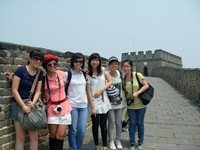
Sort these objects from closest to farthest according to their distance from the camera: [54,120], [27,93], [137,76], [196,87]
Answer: [27,93] → [54,120] → [137,76] → [196,87]

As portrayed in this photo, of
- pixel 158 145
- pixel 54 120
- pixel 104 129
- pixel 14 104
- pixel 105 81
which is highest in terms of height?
pixel 105 81

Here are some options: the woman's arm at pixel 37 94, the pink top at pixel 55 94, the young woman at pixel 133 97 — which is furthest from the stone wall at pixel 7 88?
the young woman at pixel 133 97

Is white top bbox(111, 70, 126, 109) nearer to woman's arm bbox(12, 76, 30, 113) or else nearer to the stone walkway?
the stone walkway

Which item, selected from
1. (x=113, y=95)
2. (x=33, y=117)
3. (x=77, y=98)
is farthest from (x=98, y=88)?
(x=33, y=117)

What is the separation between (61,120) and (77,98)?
1.53 ft

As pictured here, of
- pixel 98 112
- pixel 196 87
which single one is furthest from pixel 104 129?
pixel 196 87

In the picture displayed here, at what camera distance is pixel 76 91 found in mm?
4137

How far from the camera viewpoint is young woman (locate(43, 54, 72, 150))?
12.6ft

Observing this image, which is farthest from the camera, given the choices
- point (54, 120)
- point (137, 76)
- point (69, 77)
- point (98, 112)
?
point (137, 76)

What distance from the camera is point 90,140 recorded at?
18.2 feet

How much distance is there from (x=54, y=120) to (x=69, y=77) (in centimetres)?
73

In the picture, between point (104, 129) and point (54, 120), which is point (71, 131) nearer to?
point (54, 120)

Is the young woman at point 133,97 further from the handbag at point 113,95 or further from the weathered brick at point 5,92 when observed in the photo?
the weathered brick at point 5,92

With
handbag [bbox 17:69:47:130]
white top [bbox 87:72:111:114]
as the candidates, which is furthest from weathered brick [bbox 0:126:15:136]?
white top [bbox 87:72:111:114]
